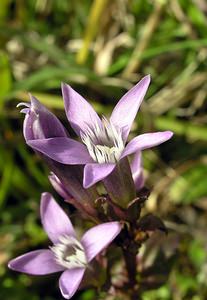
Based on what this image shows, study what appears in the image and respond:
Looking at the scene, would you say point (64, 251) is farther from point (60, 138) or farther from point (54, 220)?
point (60, 138)

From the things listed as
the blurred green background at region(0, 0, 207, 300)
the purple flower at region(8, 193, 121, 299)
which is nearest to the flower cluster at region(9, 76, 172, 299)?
the purple flower at region(8, 193, 121, 299)

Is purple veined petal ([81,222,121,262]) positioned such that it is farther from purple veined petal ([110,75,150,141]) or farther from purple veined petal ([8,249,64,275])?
purple veined petal ([110,75,150,141])

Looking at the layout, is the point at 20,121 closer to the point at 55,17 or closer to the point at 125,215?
the point at 55,17

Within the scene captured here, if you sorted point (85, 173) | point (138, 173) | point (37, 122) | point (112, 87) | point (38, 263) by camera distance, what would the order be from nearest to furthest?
point (85, 173), point (37, 122), point (38, 263), point (138, 173), point (112, 87)

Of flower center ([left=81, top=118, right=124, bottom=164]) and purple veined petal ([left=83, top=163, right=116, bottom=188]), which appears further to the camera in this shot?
flower center ([left=81, top=118, right=124, bottom=164])

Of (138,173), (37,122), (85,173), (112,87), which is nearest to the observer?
(85,173)

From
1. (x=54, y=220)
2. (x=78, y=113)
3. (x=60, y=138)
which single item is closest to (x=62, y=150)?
(x=60, y=138)
